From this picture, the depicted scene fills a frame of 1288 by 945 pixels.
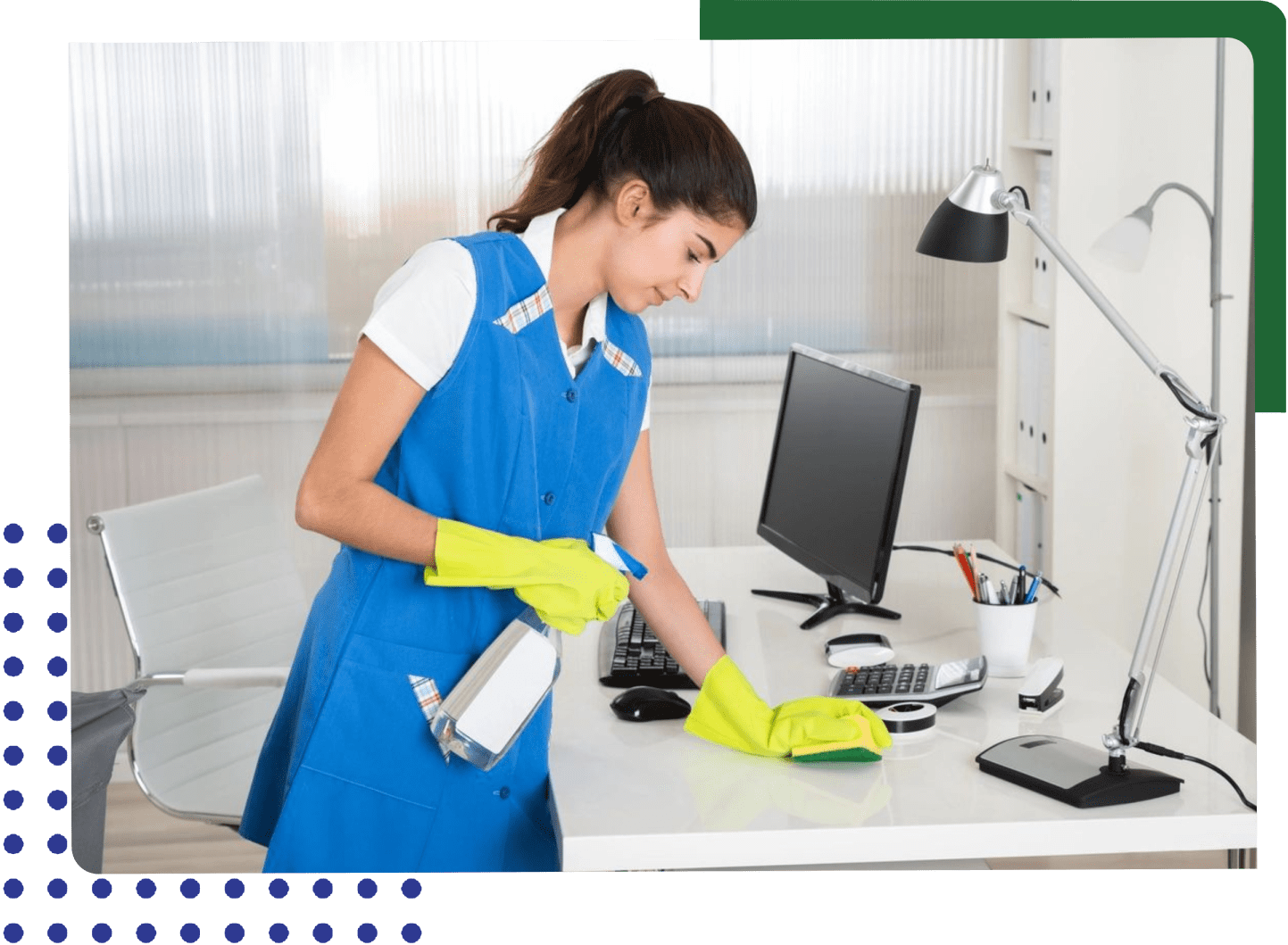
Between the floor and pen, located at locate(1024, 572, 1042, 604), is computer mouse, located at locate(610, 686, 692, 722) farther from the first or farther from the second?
the floor

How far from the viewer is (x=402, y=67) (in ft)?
10.0

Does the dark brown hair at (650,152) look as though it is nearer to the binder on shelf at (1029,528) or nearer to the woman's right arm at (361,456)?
the woman's right arm at (361,456)

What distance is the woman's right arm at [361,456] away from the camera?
125cm

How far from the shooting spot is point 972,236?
4.86 ft

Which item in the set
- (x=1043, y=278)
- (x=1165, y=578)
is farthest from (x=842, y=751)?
(x=1043, y=278)

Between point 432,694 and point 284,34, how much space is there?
62 centimetres

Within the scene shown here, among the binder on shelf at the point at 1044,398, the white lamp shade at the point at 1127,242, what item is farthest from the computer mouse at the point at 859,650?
the binder on shelf at the point at 1044,398

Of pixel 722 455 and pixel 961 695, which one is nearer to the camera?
pixel 961 695

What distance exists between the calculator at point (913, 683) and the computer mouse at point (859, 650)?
0.37 feet

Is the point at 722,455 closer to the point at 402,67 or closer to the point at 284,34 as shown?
the point at 402,67

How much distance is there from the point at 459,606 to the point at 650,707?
0.89ft

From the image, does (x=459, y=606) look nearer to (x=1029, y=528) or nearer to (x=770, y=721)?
(x=770, y=721)

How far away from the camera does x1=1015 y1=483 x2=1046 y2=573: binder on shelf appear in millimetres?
3020

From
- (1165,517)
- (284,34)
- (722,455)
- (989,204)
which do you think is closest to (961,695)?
(989,204)
